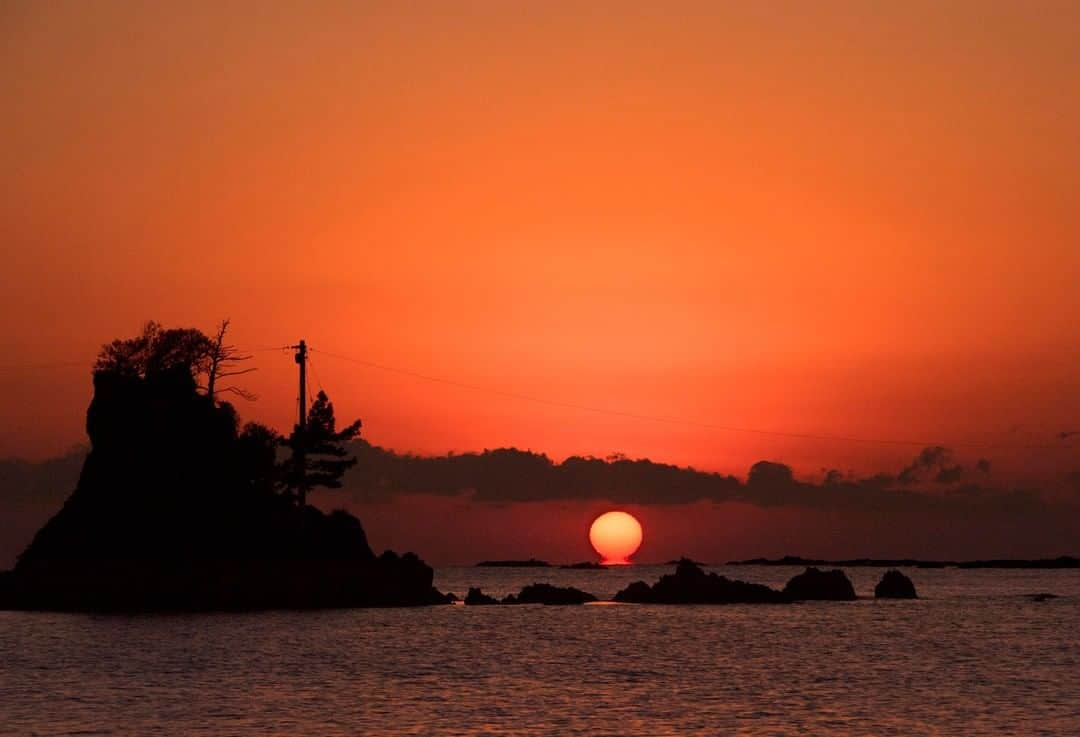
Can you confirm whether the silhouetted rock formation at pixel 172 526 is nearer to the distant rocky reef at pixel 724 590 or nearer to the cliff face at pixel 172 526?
the cliff face at pixel 172 526

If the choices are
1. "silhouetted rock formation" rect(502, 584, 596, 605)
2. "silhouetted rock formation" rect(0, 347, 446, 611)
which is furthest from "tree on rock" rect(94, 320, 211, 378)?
"silhouetted rock formation" rect(502, 584, 596, 605)

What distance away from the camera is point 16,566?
108750mm

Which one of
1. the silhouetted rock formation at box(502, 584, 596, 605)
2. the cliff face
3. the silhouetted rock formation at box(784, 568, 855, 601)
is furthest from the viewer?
the silhouetted rock formation at box(784, 568, 855, 601)

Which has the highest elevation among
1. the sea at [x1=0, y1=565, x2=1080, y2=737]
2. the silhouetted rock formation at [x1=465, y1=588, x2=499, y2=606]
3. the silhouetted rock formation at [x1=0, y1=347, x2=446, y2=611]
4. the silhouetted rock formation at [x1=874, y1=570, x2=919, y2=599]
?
the silhouetted rock formation at [x1=0, y1=347, x2=446, y2=611]

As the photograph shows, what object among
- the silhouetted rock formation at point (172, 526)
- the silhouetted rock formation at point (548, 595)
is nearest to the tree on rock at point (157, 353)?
the silhouetted rock formation at point (172, 526)

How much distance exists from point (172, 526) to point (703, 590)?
5785cm

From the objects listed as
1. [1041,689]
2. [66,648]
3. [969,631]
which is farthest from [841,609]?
[66,648]

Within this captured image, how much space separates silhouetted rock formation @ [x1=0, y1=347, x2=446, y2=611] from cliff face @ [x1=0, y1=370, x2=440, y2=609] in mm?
88

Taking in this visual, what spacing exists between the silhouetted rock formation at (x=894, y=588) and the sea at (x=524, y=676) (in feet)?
132

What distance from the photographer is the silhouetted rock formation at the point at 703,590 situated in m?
137

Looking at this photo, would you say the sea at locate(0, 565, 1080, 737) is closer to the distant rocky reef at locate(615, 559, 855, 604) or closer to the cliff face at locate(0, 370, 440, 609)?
the cliff face at locate(0, 370, 440, 609)

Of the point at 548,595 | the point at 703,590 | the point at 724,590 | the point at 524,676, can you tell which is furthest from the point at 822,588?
the point at 524,676

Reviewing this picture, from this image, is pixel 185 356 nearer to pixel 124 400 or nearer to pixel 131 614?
pixel 124 400

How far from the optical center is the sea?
162 feet
